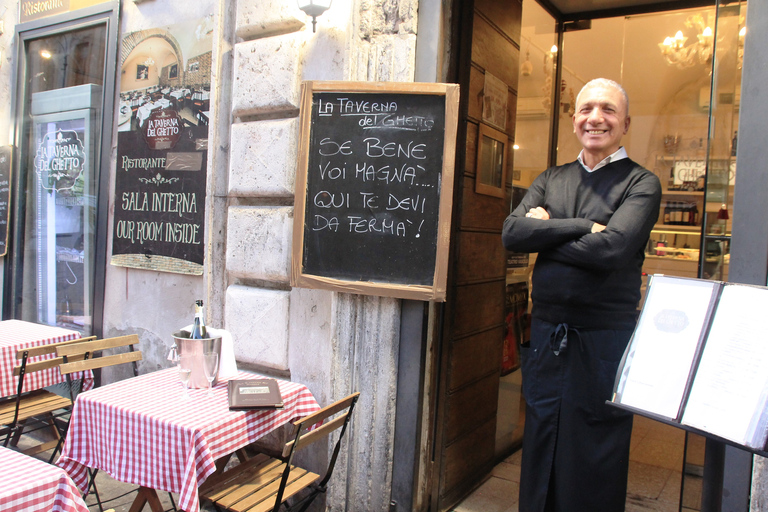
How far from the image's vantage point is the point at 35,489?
1.58 metres

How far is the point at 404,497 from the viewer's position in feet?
9.07

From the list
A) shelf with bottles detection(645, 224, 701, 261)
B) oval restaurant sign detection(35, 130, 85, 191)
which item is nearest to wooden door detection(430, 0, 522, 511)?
shelf with bottles detection(645, 224, 701, 261)

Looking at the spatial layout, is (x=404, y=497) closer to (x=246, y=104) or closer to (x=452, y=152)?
(x=452, y=152)

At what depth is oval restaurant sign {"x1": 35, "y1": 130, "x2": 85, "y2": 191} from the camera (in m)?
4.50

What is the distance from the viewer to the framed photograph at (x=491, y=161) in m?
3.13

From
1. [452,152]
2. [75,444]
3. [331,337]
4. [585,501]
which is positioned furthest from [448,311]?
[75,444]

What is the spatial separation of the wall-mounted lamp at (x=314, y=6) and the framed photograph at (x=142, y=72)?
1.62 metres

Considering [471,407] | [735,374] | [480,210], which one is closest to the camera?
[735,374]

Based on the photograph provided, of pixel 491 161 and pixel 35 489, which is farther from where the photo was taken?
pixel 491 161

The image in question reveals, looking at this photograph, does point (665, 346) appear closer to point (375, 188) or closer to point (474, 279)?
point (375, 188)

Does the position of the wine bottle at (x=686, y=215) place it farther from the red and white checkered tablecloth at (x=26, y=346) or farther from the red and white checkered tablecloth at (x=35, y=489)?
the red and white checkered tablecloth at (x=35, y=489)

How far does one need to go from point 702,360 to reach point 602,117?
1112mm

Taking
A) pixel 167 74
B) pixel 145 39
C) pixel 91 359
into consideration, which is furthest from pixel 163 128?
pixel 91 359

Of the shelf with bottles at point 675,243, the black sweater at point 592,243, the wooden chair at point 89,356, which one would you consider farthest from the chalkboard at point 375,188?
the shelf with bottles at point 675,243
